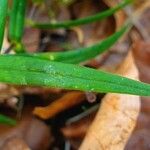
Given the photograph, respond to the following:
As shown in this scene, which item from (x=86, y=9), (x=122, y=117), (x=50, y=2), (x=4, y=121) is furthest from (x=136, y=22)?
(x=4, y=121)

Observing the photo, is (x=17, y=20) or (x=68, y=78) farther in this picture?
(x=17, y=20)

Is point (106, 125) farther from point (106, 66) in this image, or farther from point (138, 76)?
point (106, 66)

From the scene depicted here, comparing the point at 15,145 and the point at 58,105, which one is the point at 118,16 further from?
the point at 15,145

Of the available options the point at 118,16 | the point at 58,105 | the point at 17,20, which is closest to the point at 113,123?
the point at 58,105

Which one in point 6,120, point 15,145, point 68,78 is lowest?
point 15,145

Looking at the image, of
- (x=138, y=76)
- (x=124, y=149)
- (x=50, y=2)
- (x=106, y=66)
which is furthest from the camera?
(x=50, y=2)

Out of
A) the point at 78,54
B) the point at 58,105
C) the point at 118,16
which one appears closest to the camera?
the point at 78,54
